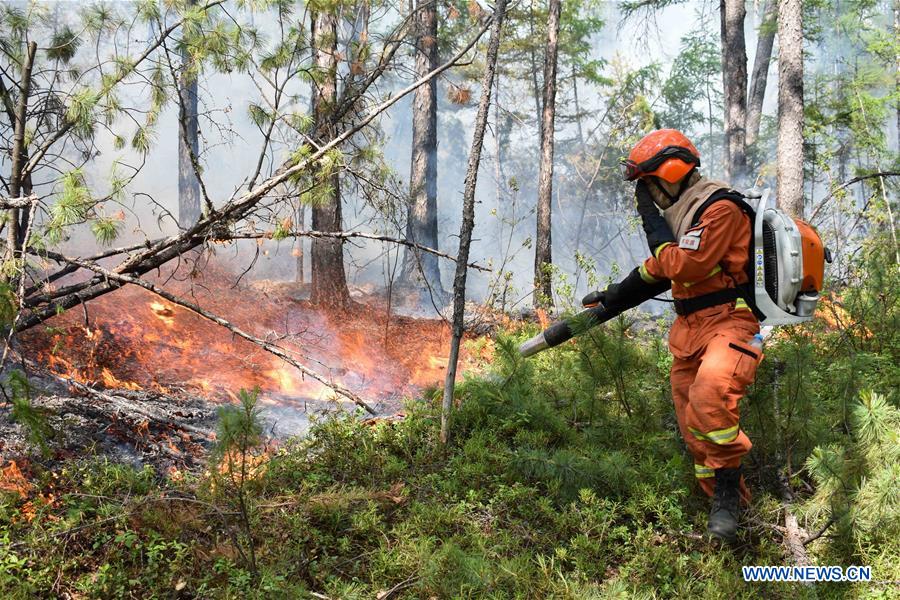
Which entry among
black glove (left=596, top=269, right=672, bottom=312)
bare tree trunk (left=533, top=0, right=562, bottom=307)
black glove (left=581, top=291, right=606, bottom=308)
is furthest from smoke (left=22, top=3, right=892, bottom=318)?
black glove (left=596, top=269, right=672, bottom=312)

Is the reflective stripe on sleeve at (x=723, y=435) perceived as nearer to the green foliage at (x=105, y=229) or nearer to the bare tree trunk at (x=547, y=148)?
the green foliage at (x=105, y=229)

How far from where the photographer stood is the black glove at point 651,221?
361 cm

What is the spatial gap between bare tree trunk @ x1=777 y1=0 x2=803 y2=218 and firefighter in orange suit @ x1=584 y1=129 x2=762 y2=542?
4379mm

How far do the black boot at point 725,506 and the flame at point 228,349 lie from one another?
8.73 feet

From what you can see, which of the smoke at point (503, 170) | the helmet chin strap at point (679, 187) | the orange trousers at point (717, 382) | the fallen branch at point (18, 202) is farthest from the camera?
the smoke at point (503, 170)

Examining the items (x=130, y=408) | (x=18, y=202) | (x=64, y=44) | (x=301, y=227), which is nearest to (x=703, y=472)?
(x=130, y=408)

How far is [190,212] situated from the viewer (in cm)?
1400

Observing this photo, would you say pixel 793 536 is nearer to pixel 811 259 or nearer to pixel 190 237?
pixel 811 259

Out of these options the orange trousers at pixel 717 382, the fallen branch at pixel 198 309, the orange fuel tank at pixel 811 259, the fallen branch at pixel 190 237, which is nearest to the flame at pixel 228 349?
the fallen branch at pixel 198 309

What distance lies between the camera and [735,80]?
1186 centimetres

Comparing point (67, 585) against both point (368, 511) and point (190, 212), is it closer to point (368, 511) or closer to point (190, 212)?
point (368, 511)

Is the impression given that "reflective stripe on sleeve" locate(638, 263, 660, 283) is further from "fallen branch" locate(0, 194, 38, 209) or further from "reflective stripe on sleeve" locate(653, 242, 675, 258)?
"fallen branch" locate(0, 194, 38, 209)

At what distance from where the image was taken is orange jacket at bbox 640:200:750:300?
11.2 ft

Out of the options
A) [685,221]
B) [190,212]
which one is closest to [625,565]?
[685,221]
